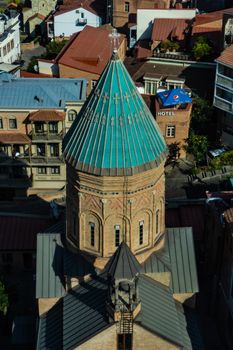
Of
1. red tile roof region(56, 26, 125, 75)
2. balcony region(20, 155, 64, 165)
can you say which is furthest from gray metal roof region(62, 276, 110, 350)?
red tile roof region(56, 26, 125, 75)

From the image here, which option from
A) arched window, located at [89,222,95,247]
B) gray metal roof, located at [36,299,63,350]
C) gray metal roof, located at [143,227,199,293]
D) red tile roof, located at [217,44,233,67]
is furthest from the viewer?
red tile roof, located at [217,44,233,67]

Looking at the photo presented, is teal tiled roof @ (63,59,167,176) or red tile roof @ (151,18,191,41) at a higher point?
teal tiled roof @ (63,59,167,176)

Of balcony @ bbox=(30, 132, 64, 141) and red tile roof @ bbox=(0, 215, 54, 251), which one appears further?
balcony @ bbox=(30, 132, 64, 141)

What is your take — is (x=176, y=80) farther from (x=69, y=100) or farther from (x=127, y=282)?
(x=127, y=282)


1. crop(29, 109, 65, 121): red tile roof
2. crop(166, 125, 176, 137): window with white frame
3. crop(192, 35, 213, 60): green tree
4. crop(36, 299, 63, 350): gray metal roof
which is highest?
crop(192, 35, 213, 60): green tree

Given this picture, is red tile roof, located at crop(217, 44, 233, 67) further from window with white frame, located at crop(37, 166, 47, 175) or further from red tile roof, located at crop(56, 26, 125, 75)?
window with white frame, located at crop(37, 166, 47, 175)

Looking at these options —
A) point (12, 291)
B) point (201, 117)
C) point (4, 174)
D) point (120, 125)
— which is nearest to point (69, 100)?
point (4, 174)

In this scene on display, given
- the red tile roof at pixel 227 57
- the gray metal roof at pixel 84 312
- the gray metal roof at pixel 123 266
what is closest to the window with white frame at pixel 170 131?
the red tile roof at pixel 227 57
